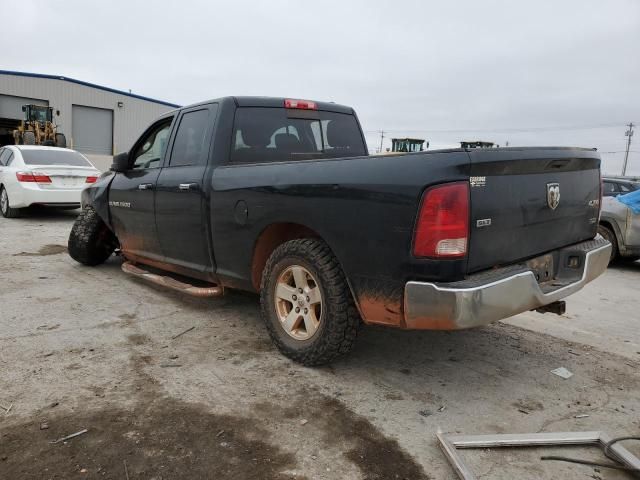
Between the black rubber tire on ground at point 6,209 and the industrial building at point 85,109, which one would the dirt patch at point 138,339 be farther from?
the industrial building at point 85,109

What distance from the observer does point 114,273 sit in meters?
A: 5.86

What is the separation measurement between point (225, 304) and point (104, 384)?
1.79 m

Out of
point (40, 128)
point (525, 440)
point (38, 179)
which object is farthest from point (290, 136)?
point (40, 128)

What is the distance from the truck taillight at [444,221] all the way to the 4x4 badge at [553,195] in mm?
834

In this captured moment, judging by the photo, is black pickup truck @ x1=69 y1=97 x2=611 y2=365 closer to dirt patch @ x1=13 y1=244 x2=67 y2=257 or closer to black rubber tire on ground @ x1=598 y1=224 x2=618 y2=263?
dirt patch @ x1=13 y1=244 x2=67 y2=257

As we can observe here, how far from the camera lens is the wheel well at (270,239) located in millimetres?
3453

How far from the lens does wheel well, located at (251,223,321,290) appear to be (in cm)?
345

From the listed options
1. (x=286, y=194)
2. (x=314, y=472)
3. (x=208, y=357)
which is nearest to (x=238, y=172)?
(x=286, y=194)

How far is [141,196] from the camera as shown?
4801 millimetres

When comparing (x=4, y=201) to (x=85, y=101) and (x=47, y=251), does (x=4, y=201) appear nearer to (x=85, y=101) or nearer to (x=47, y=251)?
(x=47, y=251)

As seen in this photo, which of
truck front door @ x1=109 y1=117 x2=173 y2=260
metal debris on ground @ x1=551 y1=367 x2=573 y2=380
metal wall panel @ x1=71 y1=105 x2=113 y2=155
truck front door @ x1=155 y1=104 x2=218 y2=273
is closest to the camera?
metal debris on ground @ x1=551 y1=367 x2=573 y2=380

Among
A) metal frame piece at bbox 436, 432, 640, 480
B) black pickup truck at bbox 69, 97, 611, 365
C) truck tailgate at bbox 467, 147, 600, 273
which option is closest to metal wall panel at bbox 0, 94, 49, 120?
black pickup truck at bbox 69, 97, 611, 365

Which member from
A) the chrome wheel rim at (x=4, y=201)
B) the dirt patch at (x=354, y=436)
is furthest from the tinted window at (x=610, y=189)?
the chrome wheel rim at (x=4, y=201)

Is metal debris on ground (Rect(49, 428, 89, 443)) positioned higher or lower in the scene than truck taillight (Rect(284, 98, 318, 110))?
lower
